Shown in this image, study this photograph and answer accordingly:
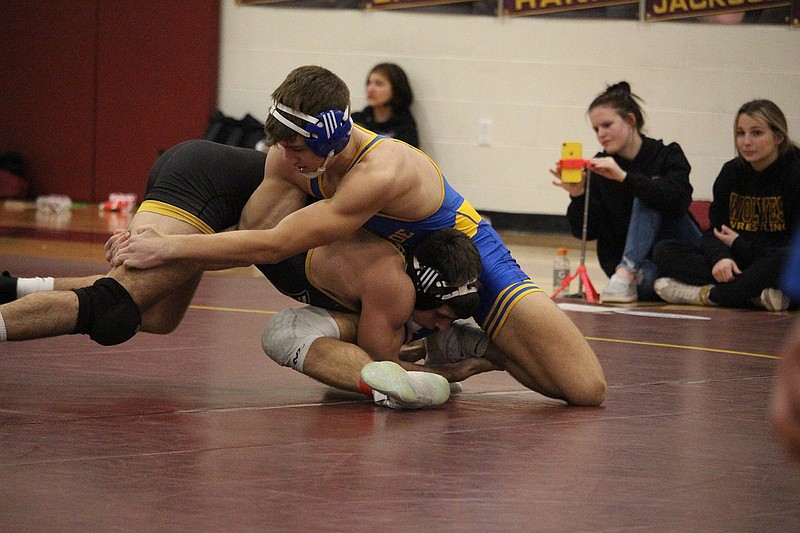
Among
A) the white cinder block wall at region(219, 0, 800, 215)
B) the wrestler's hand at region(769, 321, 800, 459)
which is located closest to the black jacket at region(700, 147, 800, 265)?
the white cinder block wall at region(219, 0, 800, 215)

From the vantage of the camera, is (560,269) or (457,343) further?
(560,269)

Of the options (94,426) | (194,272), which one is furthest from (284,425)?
(194,272)

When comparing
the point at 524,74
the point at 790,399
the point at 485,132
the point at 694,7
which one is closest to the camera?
the point at 790,399

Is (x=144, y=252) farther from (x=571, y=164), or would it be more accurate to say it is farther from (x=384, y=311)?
(x=571, y=164)

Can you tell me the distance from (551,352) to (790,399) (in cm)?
207

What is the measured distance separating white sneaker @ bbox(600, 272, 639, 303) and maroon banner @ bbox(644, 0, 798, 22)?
307 centimetres

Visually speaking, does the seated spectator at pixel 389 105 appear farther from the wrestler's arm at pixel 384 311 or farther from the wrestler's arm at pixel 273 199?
the wrestler's arm at pixel 384 311

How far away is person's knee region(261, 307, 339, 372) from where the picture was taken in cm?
304

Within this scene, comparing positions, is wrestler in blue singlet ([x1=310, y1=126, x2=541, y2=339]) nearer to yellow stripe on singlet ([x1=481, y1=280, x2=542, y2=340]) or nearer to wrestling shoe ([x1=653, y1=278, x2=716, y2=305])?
yellow stripe on singlet ([x1=481, y1=280, x2=542, y2=340])

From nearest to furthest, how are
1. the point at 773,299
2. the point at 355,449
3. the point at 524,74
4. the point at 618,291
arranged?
the point at 355,449
the point at 773,299
the point at 618,291
the point at 524,74

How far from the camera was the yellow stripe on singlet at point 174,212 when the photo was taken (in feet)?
10.6

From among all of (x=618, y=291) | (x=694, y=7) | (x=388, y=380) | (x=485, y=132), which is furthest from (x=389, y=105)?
(x=388, y=380)

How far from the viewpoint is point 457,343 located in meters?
3.26

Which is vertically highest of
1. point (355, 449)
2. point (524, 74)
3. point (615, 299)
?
point (524, 74)
